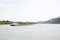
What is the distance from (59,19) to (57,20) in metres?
2.11

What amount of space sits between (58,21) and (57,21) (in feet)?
3.86

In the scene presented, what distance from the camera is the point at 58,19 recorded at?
74.4 m

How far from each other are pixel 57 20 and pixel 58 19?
1268 millimetres

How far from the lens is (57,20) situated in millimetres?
75438

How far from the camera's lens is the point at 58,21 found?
243 feet

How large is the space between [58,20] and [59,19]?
3.98 feet

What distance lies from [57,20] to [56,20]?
780mm

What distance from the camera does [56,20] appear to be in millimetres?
76062

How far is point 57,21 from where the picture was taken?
247 feet

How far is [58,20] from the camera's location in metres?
74.6

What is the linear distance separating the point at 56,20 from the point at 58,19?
1970 mm

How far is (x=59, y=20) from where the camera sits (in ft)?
241

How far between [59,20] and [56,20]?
2.78 m
